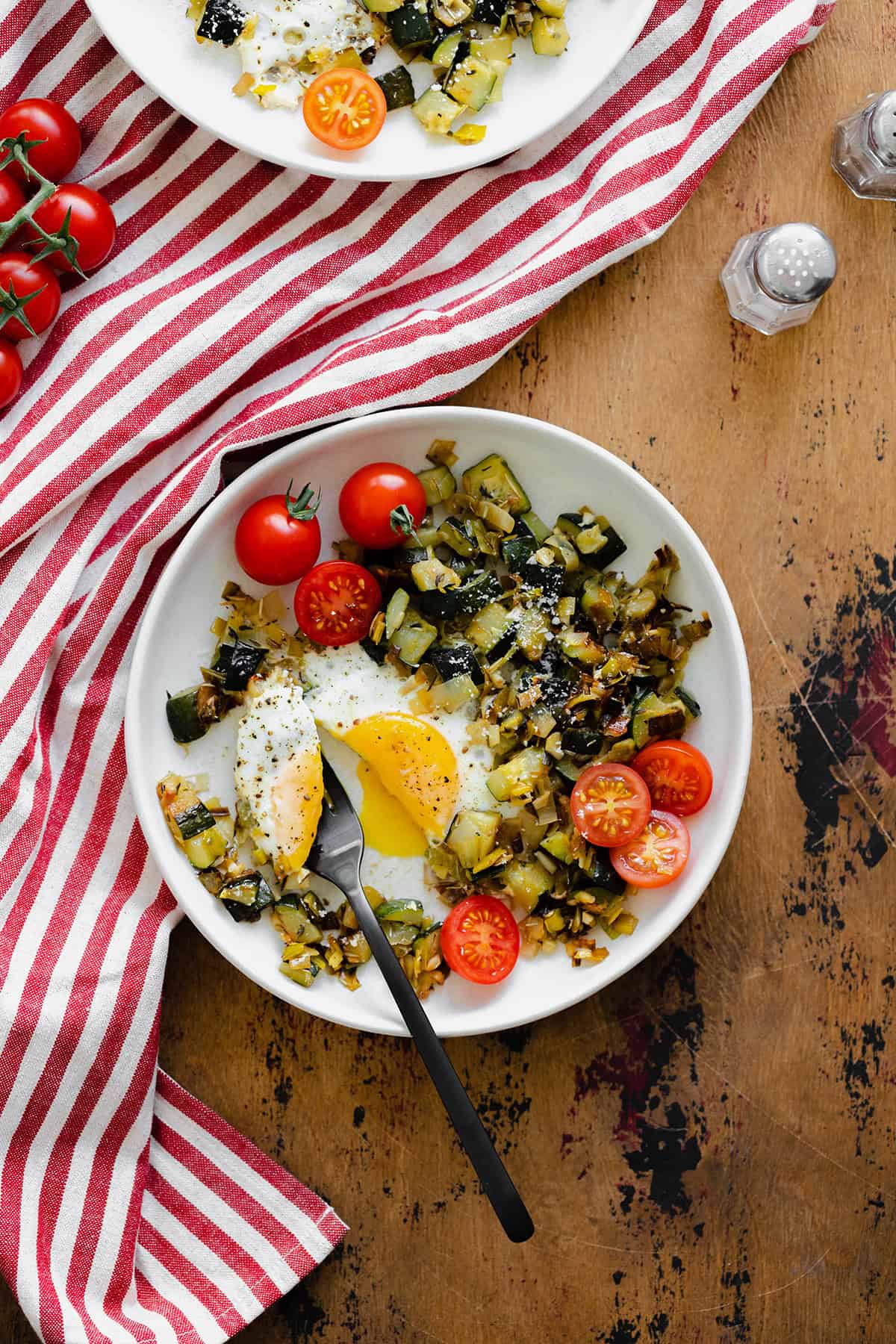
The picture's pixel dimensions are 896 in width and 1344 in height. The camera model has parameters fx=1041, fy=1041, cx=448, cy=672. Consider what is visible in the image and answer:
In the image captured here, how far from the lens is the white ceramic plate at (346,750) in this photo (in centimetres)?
261

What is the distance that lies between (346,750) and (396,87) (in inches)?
66.3

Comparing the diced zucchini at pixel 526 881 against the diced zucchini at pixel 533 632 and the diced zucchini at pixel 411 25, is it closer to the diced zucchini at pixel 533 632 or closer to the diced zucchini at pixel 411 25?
the diced zucchini at pixel 533 632

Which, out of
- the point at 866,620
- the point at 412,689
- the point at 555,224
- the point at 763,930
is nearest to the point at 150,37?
the point at 555,224

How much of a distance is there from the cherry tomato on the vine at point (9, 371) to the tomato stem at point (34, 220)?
0.09m

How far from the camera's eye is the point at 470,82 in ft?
8.57

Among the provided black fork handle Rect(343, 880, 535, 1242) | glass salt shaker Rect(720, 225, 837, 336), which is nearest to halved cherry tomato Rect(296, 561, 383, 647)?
black fork handle Rect(343, 880, 535, 1242)

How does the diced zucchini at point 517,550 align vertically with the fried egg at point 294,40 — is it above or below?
below

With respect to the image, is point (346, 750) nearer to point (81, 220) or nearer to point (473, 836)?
point (473, 836)

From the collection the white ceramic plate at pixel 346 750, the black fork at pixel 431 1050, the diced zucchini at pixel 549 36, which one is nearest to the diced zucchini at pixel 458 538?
the white ceramic plate at pixel 346 750

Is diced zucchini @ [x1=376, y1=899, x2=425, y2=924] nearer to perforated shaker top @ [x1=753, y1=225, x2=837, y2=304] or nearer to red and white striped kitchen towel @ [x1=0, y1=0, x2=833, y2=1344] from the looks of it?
red and white striped kitchen towel @ [x1=0, y1=0, x2=833, y2=1344]

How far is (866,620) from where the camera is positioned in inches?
115

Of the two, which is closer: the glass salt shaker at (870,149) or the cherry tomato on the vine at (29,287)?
the cherry tomato on the vine at (29,287)

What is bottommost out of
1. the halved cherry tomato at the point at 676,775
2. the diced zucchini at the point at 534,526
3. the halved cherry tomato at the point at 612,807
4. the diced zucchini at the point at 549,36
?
the halved cherry tomato at the point at 676,775

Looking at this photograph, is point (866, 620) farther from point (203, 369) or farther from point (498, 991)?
point (203, 369)
